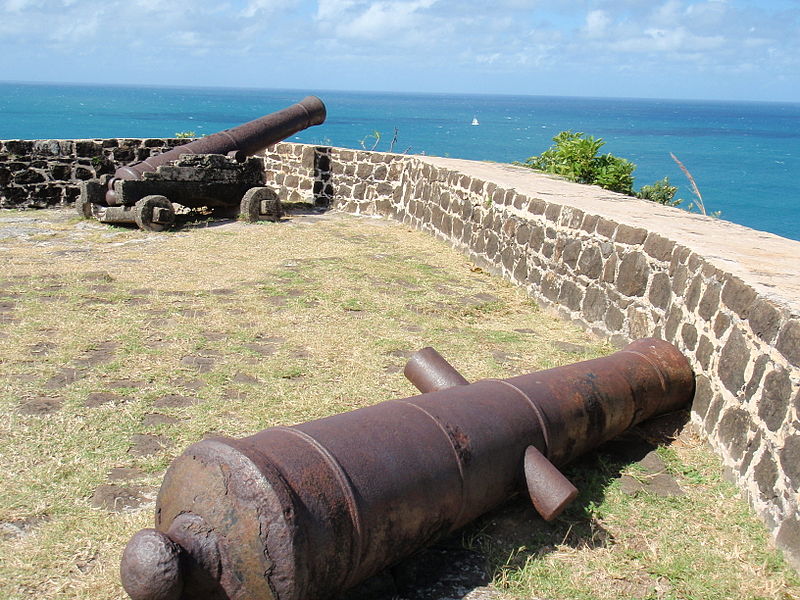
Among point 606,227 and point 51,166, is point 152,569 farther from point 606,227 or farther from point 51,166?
point 51,166

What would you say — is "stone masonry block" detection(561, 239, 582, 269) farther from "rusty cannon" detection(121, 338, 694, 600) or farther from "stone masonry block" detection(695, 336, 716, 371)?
"rusty cannon" detection(121, 338, 694, 600)

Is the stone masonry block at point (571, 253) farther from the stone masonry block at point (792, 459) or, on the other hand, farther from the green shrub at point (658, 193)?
the green shrub at point (658, 193)

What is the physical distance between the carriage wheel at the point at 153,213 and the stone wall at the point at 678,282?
3649 mm

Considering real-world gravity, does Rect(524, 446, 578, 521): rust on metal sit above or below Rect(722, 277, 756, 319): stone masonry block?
below

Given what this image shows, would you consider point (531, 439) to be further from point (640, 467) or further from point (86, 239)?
point (86, 239)

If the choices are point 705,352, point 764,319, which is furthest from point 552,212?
point 764,319

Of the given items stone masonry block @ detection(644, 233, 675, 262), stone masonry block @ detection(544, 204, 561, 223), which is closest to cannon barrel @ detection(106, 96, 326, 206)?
stone masonry block @ detection(544, 204, 561, 223)

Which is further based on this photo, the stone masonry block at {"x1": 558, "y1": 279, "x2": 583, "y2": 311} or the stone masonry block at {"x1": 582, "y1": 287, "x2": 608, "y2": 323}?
the stone masonry block at {"x1": 558, "y1": 279, "x2": 583, "y2": 311}

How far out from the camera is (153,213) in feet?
33.4

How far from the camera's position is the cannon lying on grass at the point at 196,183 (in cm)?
1032

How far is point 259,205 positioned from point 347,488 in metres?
9.06

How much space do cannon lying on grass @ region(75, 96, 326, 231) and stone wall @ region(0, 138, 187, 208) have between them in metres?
1.21

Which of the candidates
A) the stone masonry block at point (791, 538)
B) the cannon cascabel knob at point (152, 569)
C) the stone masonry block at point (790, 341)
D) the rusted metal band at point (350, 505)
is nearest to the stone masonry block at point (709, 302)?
the stone masonry block at point (790, 341)

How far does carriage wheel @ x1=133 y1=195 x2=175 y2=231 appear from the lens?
10.1 m
